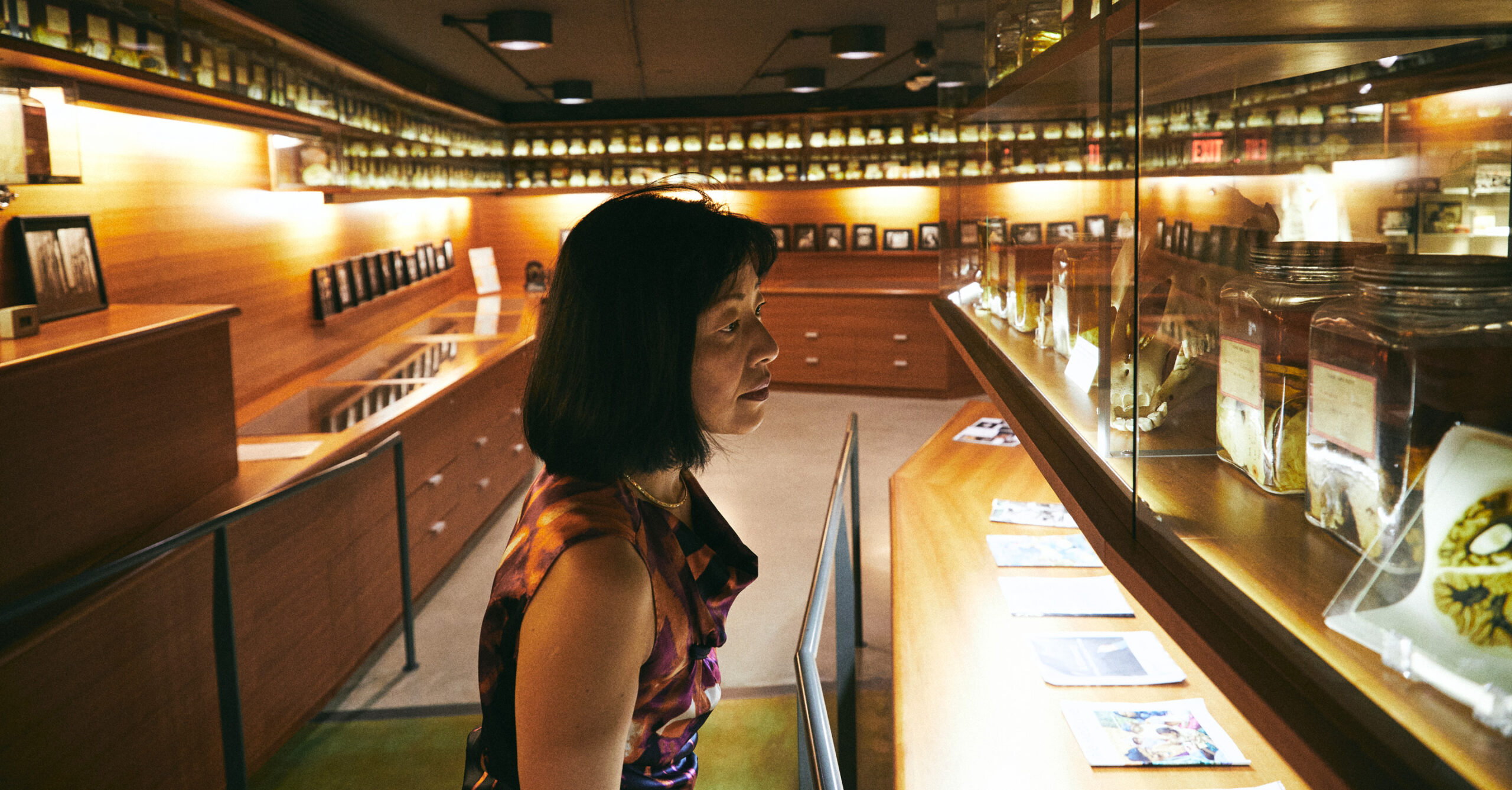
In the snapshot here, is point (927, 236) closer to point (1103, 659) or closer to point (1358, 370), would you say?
point (1103, 659)

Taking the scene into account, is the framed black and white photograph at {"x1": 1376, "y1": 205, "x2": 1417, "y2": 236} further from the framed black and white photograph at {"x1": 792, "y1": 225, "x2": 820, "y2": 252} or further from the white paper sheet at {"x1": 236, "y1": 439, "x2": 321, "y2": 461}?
the framed black and white photograph at {"x1": 792, "y1": 225, "x2": 820, "y2": 252}

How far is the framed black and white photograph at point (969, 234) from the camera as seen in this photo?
3037 mm

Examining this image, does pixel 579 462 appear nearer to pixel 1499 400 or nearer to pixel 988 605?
pixel 1499 400

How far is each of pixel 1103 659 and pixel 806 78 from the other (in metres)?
6.28

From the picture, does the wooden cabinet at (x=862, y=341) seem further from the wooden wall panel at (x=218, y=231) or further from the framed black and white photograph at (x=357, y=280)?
the wooden wall panel at (x=218, y=231)

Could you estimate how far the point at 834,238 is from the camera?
927 cm

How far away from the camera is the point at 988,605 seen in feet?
7.25

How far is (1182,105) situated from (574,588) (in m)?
1.10

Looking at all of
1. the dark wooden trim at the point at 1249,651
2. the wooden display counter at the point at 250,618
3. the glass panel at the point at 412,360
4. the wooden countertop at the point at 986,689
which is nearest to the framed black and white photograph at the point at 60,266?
the wooden display counter at the point at 250,618

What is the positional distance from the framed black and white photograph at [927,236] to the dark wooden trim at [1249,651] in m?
7.88

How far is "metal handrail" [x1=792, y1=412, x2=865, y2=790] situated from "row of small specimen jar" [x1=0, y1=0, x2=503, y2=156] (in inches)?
90.9

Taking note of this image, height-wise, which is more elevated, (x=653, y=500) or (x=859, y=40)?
(x=859, y=40)

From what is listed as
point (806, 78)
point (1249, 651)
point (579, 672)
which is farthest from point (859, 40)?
point (1249, 651)

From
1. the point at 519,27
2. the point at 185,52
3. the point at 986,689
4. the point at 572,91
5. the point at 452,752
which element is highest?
the point at 572,91
